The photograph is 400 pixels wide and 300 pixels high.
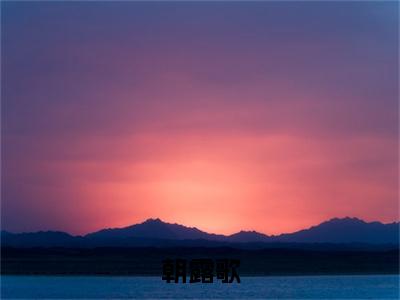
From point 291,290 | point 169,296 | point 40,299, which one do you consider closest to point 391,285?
point 291,290

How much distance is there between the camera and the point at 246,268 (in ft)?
295

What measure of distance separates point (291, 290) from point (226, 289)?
3841mm

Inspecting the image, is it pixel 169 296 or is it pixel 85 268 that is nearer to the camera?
pixel 169 296

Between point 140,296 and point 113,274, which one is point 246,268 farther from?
point 140,296

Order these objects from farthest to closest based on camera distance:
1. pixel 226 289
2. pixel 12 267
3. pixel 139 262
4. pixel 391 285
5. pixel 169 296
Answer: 1. pixel 139 262
2. pixel 12 267
3. pixel 391 285
4. pixel 226 289
5. pixel 169 296

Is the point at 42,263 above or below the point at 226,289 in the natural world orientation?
above

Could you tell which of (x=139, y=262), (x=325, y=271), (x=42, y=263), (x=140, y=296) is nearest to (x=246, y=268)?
(x=325, y=271)

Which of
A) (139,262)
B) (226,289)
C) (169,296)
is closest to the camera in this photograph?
(169,296)

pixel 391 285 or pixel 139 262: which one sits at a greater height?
pixel 139 262

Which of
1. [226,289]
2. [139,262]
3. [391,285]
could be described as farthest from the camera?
[139,262]

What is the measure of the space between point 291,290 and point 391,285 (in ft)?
26.5

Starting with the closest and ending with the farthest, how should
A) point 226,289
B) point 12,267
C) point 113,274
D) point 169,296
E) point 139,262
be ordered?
point 169,296, point 226,289, point 113,274, point 12,267, point 139,262

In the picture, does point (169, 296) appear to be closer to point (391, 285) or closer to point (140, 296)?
point (140, 296)

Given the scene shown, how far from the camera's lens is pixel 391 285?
2527 inches
